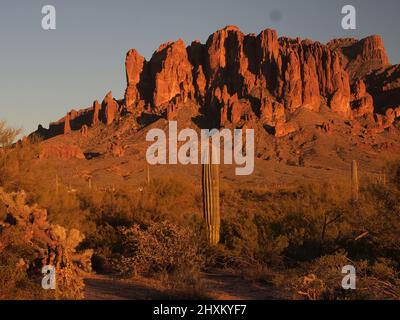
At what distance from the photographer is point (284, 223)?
15.2 meters

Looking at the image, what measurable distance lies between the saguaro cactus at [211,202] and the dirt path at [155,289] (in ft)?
9.85

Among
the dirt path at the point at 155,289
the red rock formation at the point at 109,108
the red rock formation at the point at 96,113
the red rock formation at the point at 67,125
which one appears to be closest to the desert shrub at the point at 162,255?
the dirt path at the point at 155,289

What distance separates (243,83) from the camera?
110m

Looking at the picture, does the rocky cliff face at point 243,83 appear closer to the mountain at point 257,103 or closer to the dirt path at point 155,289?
the mountain at point 257,103

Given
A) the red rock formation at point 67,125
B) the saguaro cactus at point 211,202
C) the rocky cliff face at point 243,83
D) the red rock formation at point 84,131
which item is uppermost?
the rocky cliff face at point 243,83

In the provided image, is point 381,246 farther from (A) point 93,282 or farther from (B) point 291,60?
(B) point 291,60

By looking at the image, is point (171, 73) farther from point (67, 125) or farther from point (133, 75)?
point (67, 125)

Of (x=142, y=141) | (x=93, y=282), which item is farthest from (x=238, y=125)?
(x=93, y=282)

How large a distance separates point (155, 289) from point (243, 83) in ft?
334

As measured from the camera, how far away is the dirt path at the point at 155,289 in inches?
380

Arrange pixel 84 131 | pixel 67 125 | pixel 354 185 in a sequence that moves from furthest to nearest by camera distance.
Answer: pixel 67 125, pixel 84 131, pixel 354 185

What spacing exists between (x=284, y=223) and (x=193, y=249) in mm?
4187

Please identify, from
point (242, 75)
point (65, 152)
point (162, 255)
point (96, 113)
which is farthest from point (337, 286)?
point (96, 113)

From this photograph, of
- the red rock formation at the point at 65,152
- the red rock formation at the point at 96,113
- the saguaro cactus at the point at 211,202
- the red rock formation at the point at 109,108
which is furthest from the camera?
the red rock formation at the point at 96,113
